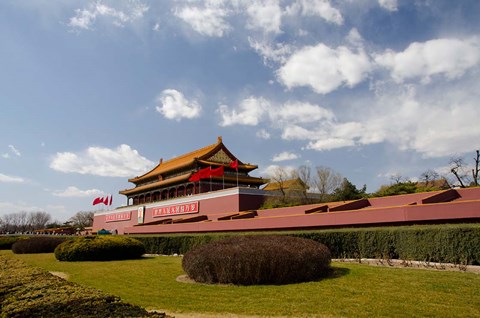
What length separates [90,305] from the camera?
4.19 metres

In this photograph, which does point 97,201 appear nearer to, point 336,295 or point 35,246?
point 35,246

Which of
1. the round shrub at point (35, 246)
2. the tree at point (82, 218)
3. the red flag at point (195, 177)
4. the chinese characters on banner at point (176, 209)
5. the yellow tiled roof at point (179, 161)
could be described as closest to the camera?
the round shrub at point (35, 246)

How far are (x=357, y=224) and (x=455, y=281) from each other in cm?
739

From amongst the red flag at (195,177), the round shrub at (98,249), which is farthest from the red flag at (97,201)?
the round shrub at (98,249)

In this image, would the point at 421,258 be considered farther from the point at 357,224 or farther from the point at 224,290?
the point at 224,290

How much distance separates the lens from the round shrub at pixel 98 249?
1331 cm

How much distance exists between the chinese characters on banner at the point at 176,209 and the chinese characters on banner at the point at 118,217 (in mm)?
7254

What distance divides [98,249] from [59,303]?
9.68 m

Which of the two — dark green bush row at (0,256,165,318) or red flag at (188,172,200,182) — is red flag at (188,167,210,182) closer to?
red flag at (188,172,200,182)

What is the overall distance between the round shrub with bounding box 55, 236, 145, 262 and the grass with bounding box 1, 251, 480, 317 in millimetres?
5620

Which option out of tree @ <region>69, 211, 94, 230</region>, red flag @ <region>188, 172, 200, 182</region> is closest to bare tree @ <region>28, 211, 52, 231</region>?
tree @ <region>69, 211, 94, 230</region>

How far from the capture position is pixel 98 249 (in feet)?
44.1

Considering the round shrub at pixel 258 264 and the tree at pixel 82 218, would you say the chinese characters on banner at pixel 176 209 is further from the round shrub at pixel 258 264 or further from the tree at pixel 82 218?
the tree at pixel 82 218

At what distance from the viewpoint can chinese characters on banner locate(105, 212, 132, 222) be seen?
4147 centimetres
